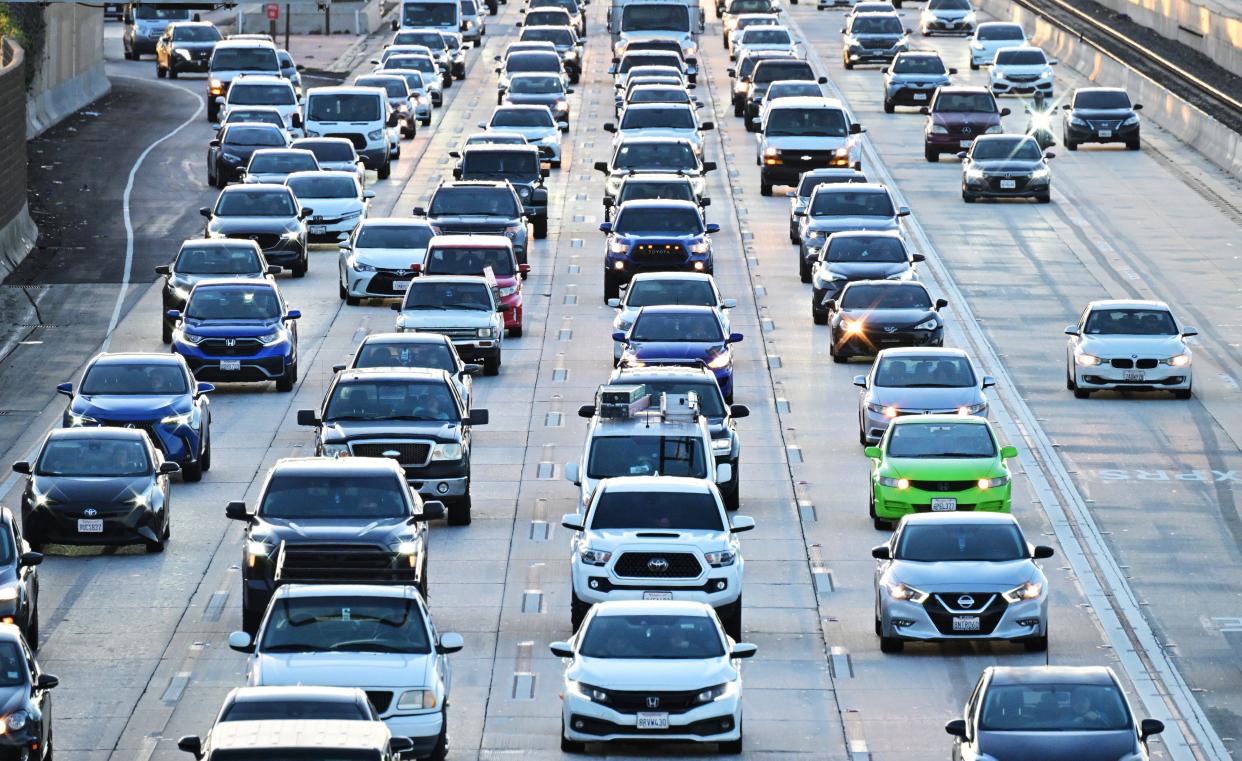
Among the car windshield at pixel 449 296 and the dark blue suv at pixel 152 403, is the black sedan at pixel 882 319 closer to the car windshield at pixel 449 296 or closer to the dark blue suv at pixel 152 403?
the car windshield at pixel 449 296

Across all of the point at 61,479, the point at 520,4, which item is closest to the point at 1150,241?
the point at 61,479

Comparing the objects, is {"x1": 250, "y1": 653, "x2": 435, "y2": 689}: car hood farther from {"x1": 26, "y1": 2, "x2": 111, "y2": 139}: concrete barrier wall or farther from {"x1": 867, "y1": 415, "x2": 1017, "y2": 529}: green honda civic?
{"x1": 26, "y1": 2, "x2": 111, "y2": 139}: concrete barrier wall

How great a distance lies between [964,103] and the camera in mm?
67438

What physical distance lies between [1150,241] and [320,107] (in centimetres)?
1939

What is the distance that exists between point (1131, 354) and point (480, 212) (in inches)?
593

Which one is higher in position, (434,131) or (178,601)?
(178,601)

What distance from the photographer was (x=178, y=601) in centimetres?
2853

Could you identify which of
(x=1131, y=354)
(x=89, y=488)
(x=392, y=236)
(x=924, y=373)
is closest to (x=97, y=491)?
(x=89, y=488)

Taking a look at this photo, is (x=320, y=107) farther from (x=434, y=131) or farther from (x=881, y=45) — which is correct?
(x=881, y=45)

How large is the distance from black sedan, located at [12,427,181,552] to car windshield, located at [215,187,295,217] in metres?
20.2

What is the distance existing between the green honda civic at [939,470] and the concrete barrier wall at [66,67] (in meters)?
42.3

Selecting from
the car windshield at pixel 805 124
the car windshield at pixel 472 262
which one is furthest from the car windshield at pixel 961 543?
the car windshield at pixel 805 124

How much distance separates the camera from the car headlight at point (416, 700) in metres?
21.3

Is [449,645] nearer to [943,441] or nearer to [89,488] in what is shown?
[89,488]
